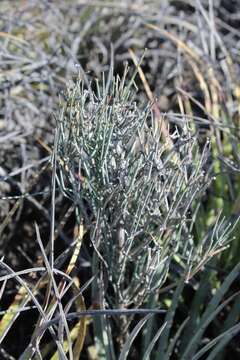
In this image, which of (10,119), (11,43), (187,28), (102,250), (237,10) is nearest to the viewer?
(102,250)

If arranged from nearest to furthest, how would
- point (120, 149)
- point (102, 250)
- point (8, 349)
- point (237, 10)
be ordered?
1. point (120, 149)
2. point (102, 250)
3. point (8, 349)
4. point (237, 10)

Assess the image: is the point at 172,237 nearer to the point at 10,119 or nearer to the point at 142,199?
the point at 142,199

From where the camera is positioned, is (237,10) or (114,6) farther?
(237,10)

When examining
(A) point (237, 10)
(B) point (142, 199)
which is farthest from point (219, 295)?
(A) point (237, 10)

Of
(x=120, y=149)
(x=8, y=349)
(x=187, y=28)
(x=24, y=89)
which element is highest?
(x=187, y=28)

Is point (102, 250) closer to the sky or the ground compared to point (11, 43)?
closer to the ground

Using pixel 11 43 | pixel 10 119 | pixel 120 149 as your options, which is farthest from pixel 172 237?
pixel 11 43
